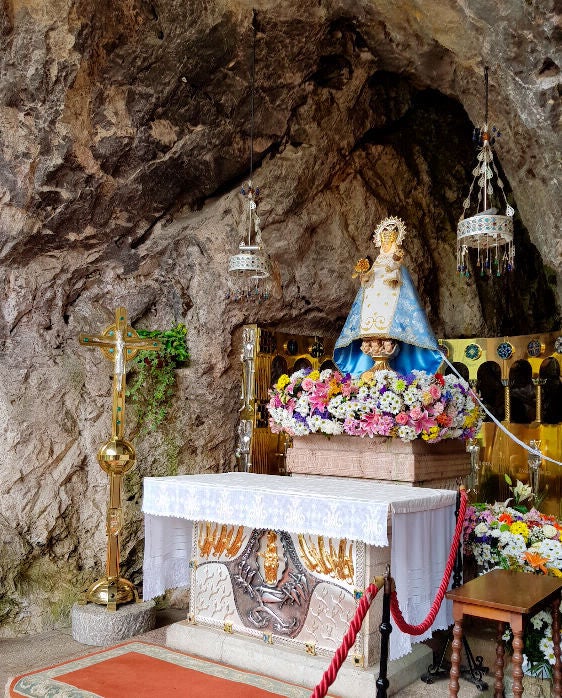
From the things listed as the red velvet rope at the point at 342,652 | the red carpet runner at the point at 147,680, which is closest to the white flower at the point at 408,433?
the red velvet rope at the point at 342,652

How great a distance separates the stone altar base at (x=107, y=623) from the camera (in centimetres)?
590

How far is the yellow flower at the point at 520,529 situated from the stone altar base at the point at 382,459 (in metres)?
0.69

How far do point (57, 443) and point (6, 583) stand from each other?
4.98 feet

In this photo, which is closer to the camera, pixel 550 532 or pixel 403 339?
pixel 550 532

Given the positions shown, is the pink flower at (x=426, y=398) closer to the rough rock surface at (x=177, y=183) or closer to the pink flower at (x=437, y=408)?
the pink flower at (x=437, y=408)

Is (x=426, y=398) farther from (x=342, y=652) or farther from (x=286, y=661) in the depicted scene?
(x=342, y=652)

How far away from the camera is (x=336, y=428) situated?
5465mm

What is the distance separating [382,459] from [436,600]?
1.34 m

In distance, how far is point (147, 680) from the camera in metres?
4.66

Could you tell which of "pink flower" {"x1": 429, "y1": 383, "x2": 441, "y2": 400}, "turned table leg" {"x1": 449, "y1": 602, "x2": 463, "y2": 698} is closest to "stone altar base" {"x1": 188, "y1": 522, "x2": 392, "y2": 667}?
"turned table leg" {"x1": 449, "y1": 602, "x2": 463, "y2": 698}

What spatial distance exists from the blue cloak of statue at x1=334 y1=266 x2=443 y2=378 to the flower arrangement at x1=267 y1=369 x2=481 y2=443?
626mm

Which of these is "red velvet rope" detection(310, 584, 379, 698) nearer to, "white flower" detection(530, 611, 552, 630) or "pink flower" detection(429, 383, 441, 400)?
"white flower" detection(530, 611, 552, 630)

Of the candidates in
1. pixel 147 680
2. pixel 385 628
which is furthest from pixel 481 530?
pixel 147 680

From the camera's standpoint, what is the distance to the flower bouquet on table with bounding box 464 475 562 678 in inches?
187
